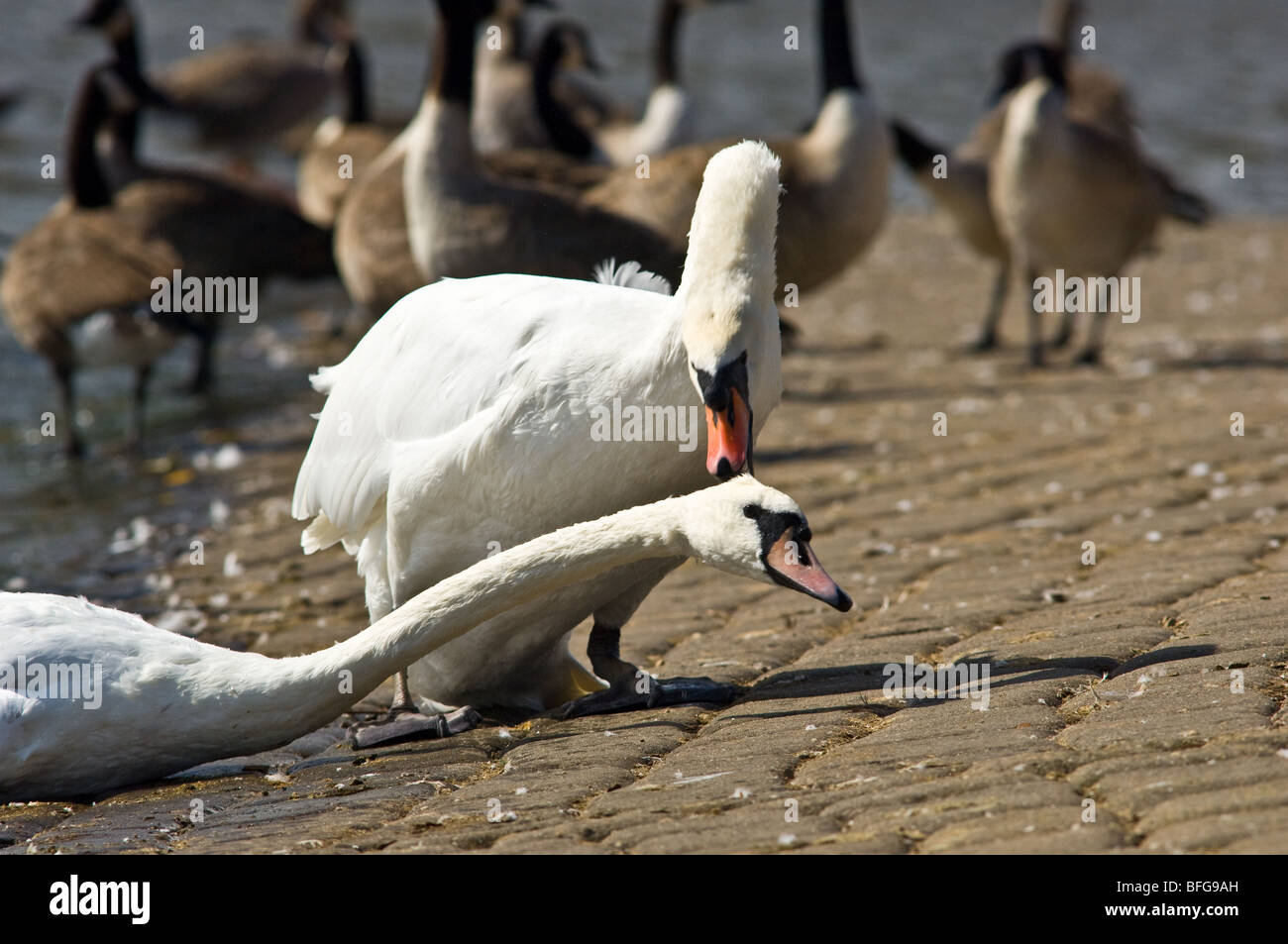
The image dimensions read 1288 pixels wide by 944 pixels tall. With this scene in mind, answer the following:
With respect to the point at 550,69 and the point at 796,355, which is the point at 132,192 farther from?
the point at 796,355

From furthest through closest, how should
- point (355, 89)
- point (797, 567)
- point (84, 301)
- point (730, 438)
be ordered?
point (355, 89) → point (84, 301) → point (730, 438) → point (797, 567)

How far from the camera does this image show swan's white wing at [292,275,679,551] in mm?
4680

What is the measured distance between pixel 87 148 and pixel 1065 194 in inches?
283

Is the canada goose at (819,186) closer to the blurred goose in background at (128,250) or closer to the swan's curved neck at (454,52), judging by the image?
the swan's curved neck at (454,52)

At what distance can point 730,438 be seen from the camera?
434 centimetres

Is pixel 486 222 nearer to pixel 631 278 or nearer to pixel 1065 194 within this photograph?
pixel 631 278

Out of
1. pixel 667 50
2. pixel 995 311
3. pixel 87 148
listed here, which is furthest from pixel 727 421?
pixel 667 50

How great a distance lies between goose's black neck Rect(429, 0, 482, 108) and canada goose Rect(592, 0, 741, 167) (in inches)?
166

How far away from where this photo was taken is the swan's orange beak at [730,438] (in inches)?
170

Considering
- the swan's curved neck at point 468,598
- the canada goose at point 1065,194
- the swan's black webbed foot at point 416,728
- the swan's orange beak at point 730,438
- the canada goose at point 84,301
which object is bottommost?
the swan's black webbed foot at point 416,728

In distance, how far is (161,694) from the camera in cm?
456

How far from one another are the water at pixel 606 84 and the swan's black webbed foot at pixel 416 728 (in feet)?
10.6

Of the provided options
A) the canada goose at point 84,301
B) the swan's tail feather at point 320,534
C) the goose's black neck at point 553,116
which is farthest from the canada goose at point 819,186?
the swan's tail feather at point 320,534

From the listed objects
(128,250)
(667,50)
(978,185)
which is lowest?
(128,250)
